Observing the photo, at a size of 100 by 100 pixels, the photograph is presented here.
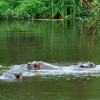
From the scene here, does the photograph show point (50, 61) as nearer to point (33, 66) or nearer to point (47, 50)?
point (33, 66)

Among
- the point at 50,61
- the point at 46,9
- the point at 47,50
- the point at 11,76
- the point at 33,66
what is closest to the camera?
the point at 11,76

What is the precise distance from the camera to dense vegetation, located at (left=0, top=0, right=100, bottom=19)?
62438 millimetres

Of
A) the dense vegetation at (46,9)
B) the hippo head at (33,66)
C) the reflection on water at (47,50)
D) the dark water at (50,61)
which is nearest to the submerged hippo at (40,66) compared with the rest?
the hippo head at (33,66)

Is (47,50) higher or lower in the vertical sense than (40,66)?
lower

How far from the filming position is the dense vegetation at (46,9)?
6244cm

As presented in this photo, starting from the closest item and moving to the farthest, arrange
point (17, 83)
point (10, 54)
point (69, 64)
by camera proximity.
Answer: point (17, 83)
point (69, 64)
point (10, 54)

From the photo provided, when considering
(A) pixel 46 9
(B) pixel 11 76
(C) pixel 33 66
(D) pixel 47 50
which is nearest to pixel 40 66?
(C) pixel 33 66

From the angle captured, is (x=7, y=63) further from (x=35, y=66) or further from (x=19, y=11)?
(x=19, y=11)

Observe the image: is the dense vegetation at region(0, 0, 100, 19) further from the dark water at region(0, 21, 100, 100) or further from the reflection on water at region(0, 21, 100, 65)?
the reflection on water at region(0, 21, 100, 65)

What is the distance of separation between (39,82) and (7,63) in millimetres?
4640

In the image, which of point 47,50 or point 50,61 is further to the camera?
point 47,50

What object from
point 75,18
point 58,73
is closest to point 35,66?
point 58,73

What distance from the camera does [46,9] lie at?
64.0 metres

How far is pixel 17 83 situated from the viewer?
16125 mm
